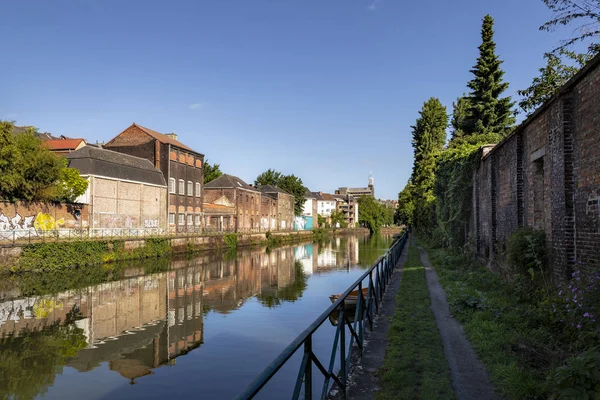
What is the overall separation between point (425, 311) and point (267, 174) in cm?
7397

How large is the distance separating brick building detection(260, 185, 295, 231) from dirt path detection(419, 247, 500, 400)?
5927 cm

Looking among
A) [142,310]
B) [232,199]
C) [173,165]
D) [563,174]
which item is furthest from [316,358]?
[232,199]

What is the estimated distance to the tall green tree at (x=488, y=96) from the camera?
29109 mm

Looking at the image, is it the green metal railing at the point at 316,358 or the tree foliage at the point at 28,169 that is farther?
the tree foliage at the point at 28,169

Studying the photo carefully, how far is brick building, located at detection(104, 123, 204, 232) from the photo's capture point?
42.6 metres

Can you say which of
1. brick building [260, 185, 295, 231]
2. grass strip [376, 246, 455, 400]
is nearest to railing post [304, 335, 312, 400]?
grass strip [376, 246, 455, 400]

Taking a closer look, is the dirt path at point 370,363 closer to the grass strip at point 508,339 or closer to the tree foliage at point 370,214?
the grass strip at point 508,339

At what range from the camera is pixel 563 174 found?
7.80m

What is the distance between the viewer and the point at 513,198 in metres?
11.9

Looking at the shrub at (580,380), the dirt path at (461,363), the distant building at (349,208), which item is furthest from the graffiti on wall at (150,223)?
the distant building at (349,208)

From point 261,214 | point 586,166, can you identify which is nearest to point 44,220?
point 586,166

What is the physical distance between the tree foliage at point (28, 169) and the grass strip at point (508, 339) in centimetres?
2464

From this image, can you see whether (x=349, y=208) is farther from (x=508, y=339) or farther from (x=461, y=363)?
(x=461, y=363)

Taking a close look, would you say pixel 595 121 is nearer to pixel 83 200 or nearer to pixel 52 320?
pixel 52 320
